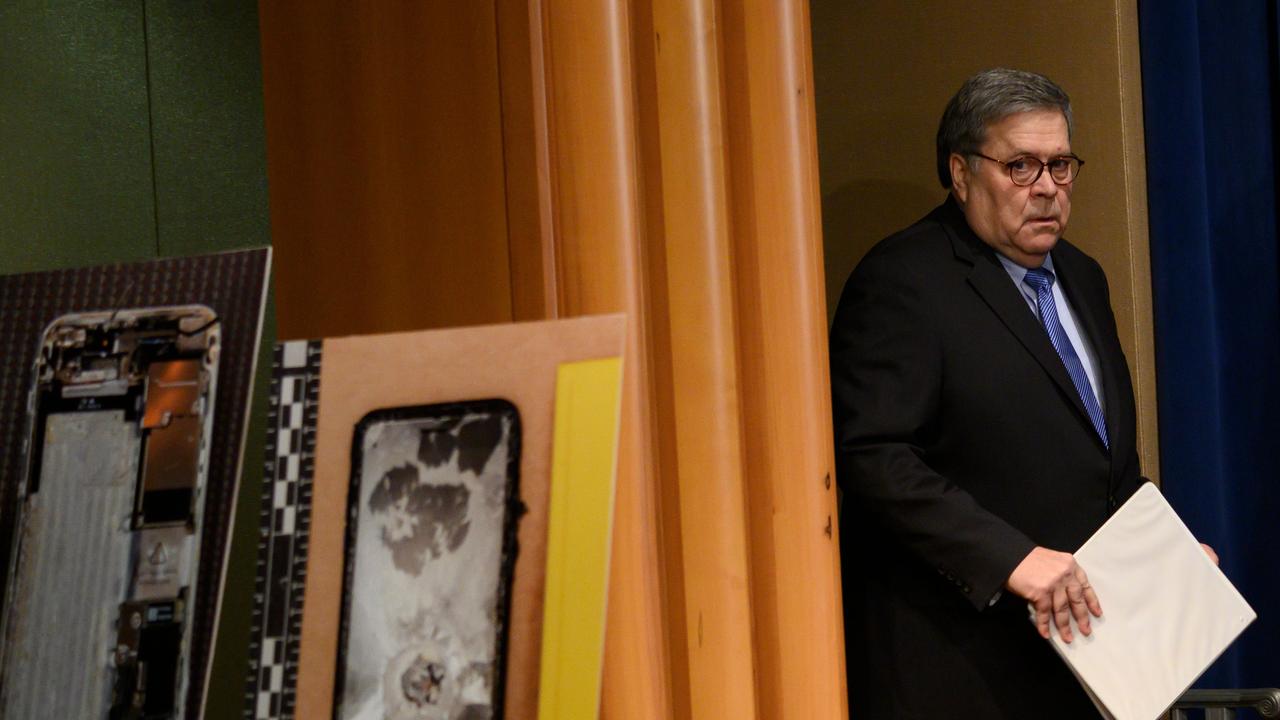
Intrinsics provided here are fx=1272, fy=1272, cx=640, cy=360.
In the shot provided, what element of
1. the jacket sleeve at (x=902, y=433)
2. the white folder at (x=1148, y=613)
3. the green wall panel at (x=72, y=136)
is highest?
the green wall panel at (x=72, y=136)

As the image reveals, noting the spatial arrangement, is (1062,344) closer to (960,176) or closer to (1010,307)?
(1010,307)

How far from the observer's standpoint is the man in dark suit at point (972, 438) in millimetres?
1793

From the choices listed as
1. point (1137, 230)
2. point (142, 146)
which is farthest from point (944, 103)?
point (142, 146)

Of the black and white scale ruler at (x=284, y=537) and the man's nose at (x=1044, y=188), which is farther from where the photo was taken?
the man's nose at (x=1044, y=188)

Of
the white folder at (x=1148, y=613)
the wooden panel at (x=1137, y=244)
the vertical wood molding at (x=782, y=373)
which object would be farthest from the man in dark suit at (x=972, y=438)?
the wooden panel at (x=1137, y=244)

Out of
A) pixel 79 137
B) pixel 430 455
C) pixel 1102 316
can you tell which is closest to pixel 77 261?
pixel 79 137

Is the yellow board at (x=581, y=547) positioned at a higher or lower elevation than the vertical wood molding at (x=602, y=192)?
lower

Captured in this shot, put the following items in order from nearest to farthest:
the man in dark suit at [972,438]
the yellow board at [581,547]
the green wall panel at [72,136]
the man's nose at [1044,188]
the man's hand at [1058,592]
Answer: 1. the yellow board at [581,547]
2. the green wall panel at [72,136]
3. the man's hand at [1058,592]
4. the man in dark suit at [972,438]
5. the man's nose at [1044,188]

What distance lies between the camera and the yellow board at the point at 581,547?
2.62 feet

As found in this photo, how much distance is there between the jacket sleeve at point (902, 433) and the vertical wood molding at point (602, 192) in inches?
21.1

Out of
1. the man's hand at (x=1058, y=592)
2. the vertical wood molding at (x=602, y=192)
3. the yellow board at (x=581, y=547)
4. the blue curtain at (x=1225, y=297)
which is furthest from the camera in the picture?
the blue curtain at (x=1225, y=297)

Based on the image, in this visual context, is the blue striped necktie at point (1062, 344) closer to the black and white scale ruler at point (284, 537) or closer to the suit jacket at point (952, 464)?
the suit jacket at point (952, 464)

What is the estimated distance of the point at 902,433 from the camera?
179cm

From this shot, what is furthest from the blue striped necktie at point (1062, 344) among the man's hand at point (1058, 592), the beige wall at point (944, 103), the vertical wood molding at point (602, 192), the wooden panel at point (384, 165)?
the wooden panel at point (384, 165)
